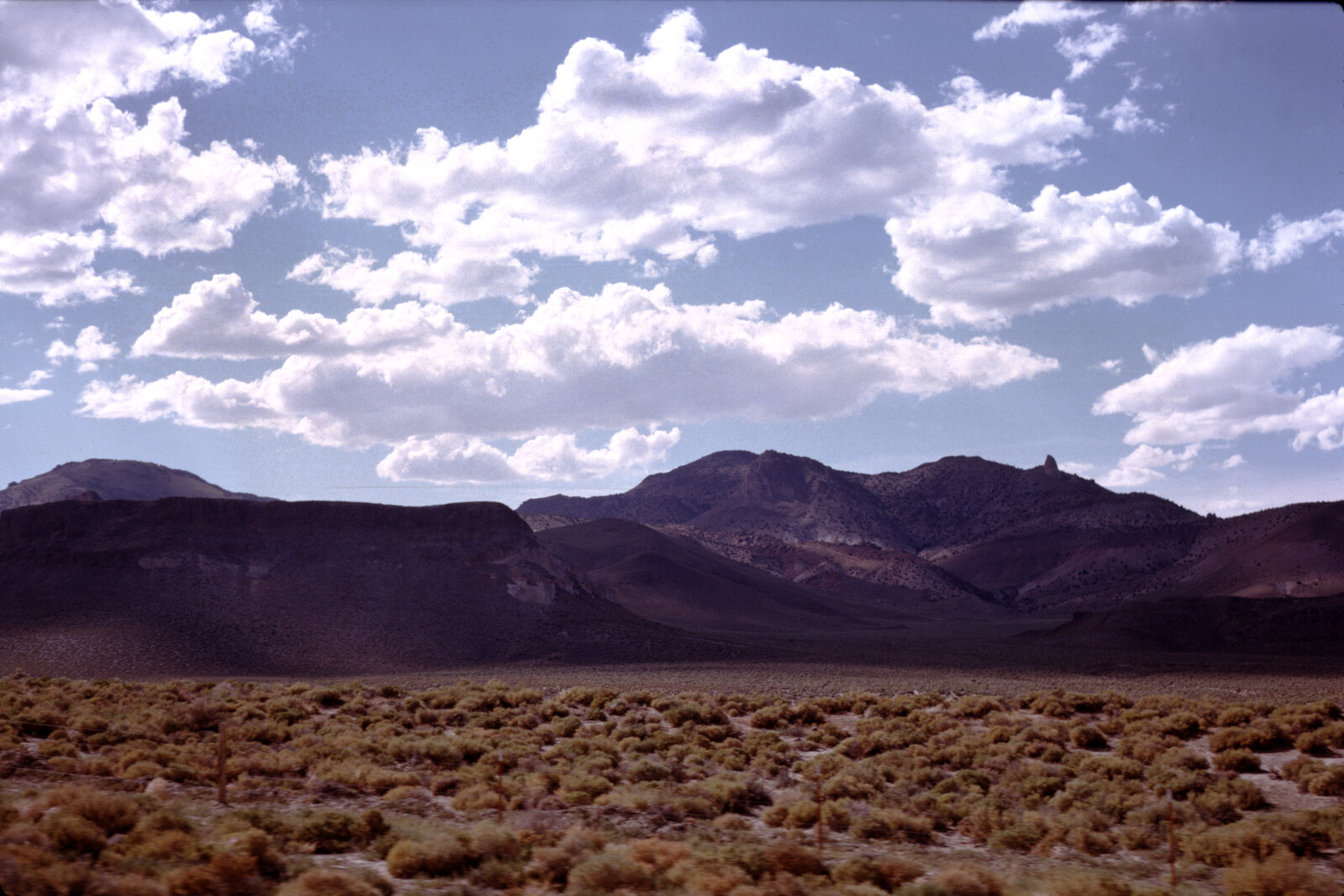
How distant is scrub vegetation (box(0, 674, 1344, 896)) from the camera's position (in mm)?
13492

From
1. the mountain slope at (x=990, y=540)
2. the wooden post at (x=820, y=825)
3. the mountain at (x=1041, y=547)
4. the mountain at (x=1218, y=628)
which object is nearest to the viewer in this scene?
the wooden post at (x=820, y=825)

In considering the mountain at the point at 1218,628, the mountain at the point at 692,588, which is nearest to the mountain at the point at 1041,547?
the mountain at the point at 1218,628

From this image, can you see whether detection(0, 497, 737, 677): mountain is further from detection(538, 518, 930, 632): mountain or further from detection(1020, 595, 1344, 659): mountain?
detection(1020, 595, 1344, 659): mountain

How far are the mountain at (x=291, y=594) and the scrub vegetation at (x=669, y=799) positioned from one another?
27187 mm

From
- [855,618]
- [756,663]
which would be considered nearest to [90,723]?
[756,663]

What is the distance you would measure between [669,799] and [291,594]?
58.8 m

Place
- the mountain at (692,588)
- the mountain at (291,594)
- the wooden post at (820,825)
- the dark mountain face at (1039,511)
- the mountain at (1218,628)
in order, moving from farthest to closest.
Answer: the dark mountain face at (1039,511), the mountain at (692,588), the mountain at (1218,628), the mountain at (291,594), the wooden post at (820,825)

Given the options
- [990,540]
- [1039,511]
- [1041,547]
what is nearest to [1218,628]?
[1041,547]

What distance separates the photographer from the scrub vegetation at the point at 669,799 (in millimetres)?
13492

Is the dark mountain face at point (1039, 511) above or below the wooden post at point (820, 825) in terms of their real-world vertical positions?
above

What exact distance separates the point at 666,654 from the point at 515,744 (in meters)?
41.5

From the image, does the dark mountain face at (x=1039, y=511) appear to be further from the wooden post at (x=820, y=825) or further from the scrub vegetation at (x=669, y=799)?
the wooden post at (x=820, y=825)

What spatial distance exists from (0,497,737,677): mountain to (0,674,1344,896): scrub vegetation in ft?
89.2

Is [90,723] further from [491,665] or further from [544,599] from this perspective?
[544,599]
